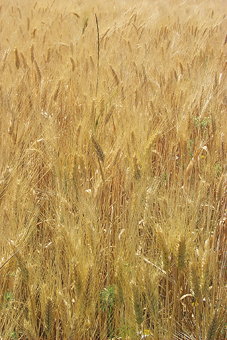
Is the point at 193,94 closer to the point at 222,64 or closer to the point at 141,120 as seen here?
the point at 141,120

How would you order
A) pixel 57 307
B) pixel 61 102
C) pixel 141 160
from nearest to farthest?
pixel 57 307, pixel 141 160, pixel 61 102

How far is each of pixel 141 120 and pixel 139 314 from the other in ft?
2.88

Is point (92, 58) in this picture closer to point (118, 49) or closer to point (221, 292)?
point (118, 49)

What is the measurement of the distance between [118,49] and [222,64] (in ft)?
2.90

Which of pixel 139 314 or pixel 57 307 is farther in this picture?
pixel 57 307

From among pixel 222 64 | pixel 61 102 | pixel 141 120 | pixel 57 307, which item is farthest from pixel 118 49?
pixel 57 307

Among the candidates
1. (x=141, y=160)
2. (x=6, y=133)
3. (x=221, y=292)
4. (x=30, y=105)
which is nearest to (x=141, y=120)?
(x=141, y=160)

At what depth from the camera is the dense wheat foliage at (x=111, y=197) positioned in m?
0.88

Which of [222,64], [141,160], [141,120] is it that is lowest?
[141,160]

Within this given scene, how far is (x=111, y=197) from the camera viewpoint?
4.89 feet

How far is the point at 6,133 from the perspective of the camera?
1.36m

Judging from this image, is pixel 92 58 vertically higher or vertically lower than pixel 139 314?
higher

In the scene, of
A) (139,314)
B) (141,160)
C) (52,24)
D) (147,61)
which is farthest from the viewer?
(52,24)

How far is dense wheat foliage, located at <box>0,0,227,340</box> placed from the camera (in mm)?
876
